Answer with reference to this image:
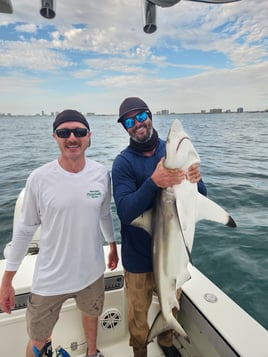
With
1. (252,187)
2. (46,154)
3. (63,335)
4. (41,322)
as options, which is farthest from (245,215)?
(46,154)

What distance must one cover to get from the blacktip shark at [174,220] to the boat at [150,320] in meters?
0.36

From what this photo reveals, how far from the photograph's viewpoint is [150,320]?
3.01 meters

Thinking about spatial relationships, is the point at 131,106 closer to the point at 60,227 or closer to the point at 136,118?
the point at 136,118

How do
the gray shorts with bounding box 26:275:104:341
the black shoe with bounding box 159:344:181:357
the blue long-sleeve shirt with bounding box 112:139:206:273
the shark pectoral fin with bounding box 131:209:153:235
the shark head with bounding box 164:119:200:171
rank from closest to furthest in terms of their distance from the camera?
1. the shark head with bounding box 164:119:200:171
2. the blue long-sleeve shirt with bounding box 112:139:206:273
3. the shark pectoral fin with bounding box 131:209:153:235
4. the gray shorts with bounding box 26:275:104:341
5. the black shoe with bounding box 159:344:181:357

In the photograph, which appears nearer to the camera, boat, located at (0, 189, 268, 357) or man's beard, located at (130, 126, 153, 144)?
boat, located at (0, 189, 268, 357)

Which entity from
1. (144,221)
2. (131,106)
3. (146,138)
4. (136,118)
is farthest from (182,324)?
(131,106)

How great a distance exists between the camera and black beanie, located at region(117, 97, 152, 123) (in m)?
2.26

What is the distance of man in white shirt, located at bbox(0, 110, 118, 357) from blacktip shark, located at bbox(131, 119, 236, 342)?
485mm

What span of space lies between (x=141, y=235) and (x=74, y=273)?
66cm

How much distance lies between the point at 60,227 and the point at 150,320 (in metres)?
1.71

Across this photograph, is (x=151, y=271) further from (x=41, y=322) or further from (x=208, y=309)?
(x=41, y=322)

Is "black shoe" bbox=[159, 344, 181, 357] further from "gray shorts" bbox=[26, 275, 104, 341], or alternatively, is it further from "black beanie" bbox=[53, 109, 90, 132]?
"black beanie" bbox=[53, 109, 90, 132]

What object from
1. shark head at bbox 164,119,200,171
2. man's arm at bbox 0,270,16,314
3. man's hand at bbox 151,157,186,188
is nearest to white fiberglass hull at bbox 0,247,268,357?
man's arm at bbox 0,270,16,314

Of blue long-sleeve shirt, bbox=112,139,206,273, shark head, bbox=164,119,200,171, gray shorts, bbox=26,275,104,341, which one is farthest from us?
gray shorts, bbox=26,275,104,341
